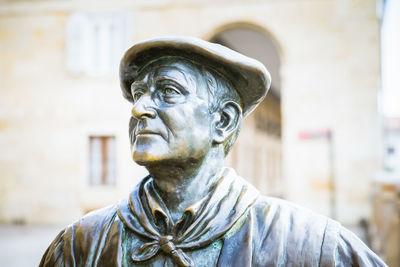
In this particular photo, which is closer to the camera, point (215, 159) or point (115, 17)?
point (215, 159)

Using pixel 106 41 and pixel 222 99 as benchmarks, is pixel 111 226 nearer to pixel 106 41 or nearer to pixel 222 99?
pixel 222 99

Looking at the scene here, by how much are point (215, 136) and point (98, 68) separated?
1099 centimetres

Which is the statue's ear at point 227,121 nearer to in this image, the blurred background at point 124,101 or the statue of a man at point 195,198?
the statue of a man at point 195,198

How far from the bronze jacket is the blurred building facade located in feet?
31.2

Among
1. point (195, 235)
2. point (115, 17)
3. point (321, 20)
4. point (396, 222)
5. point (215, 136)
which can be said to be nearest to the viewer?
point (195, 235)

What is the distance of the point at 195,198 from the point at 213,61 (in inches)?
17.5

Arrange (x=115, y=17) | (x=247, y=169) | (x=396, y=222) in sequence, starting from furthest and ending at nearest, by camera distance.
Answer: (x=247, y=169) → (x=115, y=17) → (x=396, y=222)

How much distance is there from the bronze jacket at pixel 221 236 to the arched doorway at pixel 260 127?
10.1 m

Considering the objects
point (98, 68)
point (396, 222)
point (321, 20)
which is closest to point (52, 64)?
point (98, 68)

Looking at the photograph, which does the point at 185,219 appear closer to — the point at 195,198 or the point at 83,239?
the point at 195,198

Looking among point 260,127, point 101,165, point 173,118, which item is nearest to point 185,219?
point 173,118

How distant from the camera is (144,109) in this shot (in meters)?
1.39

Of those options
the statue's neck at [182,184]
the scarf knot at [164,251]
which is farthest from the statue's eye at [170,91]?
the scarf knot at [164,251]

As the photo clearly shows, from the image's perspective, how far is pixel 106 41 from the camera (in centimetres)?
1194
